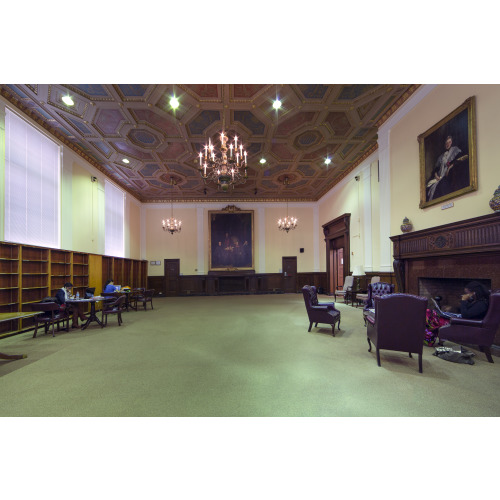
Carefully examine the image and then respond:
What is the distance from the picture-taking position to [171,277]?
1223 cm

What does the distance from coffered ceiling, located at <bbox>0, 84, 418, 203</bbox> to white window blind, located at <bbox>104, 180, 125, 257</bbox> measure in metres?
0.83

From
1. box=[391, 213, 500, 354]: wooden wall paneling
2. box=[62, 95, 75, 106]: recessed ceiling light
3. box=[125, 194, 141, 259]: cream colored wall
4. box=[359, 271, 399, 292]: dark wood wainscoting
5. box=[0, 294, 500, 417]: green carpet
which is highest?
box=[62, 95, 75, 106]: recessed ceiling light

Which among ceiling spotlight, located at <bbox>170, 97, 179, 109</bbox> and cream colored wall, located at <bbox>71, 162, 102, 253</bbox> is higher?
ceiling spotlight, located at <bbox>170, 97, 179, 109</bbox>

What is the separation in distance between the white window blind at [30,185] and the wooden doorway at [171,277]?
612 centimetres

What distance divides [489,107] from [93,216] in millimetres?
10347

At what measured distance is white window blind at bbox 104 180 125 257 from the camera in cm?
909

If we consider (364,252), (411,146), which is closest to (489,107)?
(411,146)

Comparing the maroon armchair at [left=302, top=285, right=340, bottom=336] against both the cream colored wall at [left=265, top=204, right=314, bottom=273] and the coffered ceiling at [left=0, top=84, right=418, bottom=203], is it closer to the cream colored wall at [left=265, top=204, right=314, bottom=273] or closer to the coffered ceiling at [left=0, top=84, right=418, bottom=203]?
the coffered ceiling at [left=0, top=84, right=418, bottom=203]

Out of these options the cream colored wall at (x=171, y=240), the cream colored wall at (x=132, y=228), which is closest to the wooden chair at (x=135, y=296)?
the cream colored wall at (x=132, y=228)

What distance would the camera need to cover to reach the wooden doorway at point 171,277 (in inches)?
479

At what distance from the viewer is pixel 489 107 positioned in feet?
11.3

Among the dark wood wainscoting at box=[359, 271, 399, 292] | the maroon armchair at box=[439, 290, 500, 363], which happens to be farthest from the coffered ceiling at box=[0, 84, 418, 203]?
the maroon armchair at box=[439, 290, 500, 363]

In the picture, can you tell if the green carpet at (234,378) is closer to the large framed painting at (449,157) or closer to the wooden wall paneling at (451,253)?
the wooden wall paneling at (451,253)
